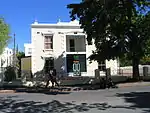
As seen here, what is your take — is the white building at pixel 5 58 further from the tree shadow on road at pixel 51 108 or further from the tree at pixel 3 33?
the tree shadow on road at pixel 51 108

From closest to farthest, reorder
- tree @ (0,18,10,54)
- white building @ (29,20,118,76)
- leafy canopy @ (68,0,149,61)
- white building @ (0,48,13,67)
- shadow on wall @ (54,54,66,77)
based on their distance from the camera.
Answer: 1. leafy canopy @ (68,0,149,61)
2. tree @ (0,18,10,54)
3. white building @ (29,20,118,76)
4. shadow on wall @ (54,54,66,77)
5. white building @ (0,48,13,67)

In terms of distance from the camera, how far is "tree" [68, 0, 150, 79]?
27.5 meters

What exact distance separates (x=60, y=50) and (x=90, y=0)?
15.1 meters

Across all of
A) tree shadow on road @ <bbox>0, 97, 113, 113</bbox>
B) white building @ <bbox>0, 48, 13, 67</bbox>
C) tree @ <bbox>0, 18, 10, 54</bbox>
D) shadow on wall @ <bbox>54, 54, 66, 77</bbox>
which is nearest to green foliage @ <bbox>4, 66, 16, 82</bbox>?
white building @ <bbox>0, 48, 13, 67</bbox>

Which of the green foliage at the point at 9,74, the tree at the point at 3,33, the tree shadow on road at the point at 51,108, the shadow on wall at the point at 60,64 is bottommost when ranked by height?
the tree shadow on road at the point at 51,108

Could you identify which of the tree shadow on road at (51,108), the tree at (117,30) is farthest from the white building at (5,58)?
the tree shadow on road at (51,108)

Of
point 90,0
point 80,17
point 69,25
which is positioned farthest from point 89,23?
point 69,25

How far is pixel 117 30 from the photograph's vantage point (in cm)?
2975

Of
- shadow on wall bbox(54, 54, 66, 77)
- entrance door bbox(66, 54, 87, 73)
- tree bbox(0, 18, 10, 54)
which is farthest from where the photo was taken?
entrance door bbox(66, 54, 87, 73)

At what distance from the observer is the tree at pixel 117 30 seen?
1081 inches

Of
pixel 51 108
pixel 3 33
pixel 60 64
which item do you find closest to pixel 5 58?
pixel 60 64

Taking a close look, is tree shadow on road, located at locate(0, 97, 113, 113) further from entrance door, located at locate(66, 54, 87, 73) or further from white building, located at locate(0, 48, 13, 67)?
entrance door, located at locate(66, 54, 87, 73)

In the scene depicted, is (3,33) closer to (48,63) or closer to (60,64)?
(48,63)

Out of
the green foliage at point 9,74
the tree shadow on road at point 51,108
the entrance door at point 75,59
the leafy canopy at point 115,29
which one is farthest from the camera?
the entrance door at point 75,59
